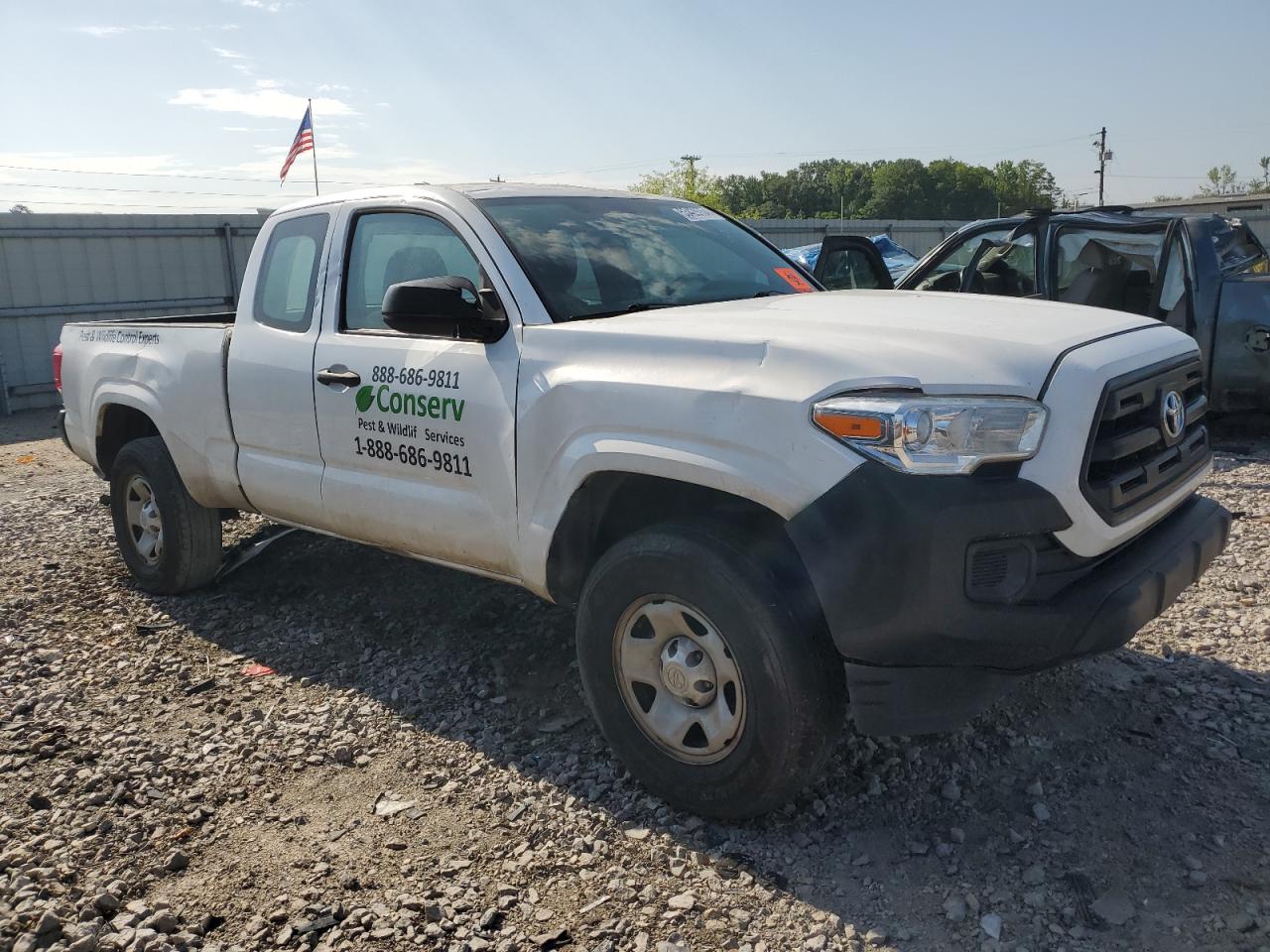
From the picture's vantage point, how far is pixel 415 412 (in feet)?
12.7

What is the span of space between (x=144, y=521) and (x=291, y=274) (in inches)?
72.4

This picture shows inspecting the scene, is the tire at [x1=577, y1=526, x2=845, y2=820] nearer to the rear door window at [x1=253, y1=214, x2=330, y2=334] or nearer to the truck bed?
the rear door window at [x1=253, y1=214, x2=330, y2=334]

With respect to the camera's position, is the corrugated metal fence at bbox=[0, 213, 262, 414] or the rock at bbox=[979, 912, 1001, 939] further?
the corrugated metal fence at bbox=[0, 213, 262, 414]

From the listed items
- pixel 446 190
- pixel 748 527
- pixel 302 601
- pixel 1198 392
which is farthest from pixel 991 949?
pixel 302 601

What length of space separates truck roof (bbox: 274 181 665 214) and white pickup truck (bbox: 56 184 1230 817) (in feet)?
0.06

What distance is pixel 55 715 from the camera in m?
4.19

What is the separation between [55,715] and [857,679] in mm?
3221

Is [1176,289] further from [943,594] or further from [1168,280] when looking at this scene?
[943,594]

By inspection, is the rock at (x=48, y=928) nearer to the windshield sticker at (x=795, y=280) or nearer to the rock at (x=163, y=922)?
the rock at (x=163, y=922)

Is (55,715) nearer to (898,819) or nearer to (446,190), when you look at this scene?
(446,190)

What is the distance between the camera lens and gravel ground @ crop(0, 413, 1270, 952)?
2.80 meters

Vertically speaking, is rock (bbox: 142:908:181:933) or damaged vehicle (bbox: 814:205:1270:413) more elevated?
damaged vehicle (bbox: 814:205:1270:413)

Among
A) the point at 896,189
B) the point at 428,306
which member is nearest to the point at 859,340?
the point at 428,306

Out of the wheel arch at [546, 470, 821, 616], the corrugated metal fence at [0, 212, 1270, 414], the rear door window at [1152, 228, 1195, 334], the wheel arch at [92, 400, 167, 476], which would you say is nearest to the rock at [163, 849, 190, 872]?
the wheel arch at [546, 470, 821, 616]
